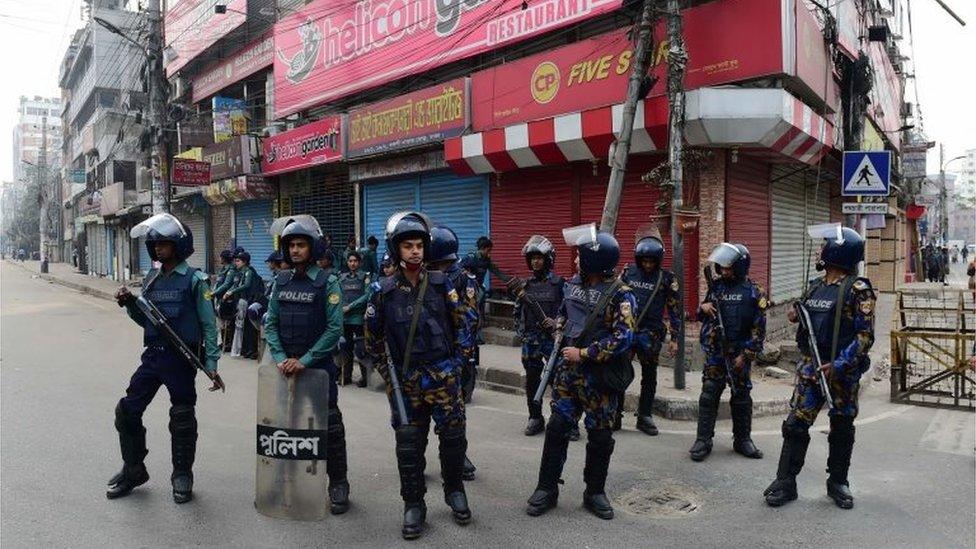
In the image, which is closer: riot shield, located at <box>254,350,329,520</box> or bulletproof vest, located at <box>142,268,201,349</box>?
riot shield, located at <box>254,350,329,520</box>

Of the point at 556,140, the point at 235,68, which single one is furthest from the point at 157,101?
the point at 556,140

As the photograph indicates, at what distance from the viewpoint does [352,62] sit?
15344 mm

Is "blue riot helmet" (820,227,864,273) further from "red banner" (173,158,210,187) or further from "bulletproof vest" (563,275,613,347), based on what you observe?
"red banner" (173,158,210,187)

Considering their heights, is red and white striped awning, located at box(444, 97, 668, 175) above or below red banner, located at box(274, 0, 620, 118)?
below

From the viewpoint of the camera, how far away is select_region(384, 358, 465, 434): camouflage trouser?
3805mm

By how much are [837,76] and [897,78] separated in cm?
1437

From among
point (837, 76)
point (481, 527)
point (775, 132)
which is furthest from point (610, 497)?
point (837, 76)

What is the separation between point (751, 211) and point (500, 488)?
275 inches

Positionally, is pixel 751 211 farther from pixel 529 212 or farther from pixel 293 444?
pixel 293 444

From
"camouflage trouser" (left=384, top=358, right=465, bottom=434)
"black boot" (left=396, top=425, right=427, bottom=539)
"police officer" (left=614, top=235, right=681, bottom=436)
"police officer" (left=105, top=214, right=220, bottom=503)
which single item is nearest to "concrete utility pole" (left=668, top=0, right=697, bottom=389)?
"police officer" (left=614, top=235, right=681, bottom=436)

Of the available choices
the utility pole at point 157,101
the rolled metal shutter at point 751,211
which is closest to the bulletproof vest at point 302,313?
the rolled metal shutter at point 751,211

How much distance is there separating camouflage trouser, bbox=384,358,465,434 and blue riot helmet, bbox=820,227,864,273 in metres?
2.63

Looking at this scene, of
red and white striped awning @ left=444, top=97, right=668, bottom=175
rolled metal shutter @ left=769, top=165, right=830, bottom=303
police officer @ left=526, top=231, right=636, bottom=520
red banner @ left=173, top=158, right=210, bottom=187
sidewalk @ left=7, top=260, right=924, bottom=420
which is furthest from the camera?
red banner @ left=173, top=158, right=210, bottom=187

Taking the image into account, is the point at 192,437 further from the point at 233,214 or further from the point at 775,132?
the point at 233,214
